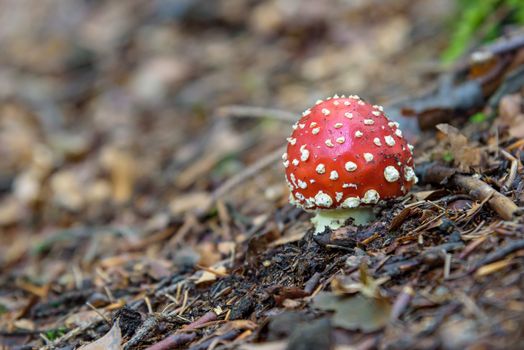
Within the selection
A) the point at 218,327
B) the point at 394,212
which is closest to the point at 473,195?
the point at 394,212

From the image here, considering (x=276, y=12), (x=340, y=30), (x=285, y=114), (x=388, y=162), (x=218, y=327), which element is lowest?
(x=218, y=327)

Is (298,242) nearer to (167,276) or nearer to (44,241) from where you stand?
(167,276)

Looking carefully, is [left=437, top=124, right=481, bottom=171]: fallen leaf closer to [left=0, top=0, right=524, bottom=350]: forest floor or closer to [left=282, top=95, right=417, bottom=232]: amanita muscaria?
[left=0, top=0, right=524, bottom=350]: forest floor

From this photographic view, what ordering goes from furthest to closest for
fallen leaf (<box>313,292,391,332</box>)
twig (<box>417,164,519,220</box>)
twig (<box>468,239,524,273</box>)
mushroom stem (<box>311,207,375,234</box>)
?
mushroom stem (<box>311,207,375,234</box>), twig (<box>417,164,519,220</box>), twig (<box>468,239,524,273</box>), fallen leaf (<box>313,292,391,332</box>)

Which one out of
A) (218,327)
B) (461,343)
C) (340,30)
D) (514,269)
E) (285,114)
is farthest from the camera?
(340,30)

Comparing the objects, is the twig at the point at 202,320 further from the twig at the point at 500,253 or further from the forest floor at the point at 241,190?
the twig at the point at 500,253

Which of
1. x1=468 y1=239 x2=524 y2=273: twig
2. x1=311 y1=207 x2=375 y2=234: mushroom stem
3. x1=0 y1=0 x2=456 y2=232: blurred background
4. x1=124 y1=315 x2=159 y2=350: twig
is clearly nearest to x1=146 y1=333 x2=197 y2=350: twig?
x1=124 y1=315 x2=159 y2=350: twig

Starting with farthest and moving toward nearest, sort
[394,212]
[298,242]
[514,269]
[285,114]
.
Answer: [285,114] < [298,242] < [394,212] < [514,269]

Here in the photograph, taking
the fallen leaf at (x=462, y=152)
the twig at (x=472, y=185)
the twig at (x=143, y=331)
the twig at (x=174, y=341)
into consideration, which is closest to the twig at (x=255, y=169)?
the twig at (x=472, y=185)
